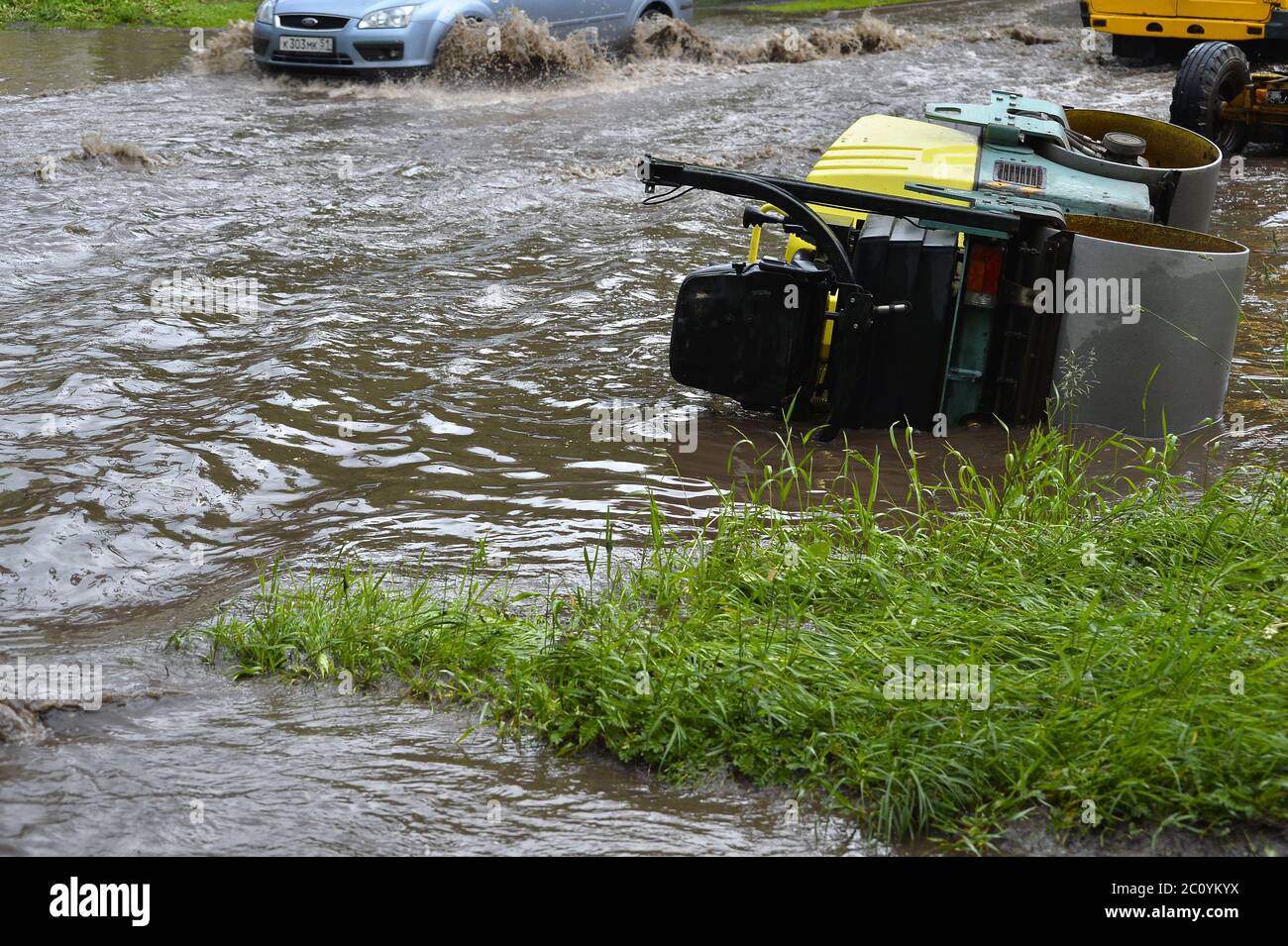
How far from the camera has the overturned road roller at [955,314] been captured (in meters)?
5.62

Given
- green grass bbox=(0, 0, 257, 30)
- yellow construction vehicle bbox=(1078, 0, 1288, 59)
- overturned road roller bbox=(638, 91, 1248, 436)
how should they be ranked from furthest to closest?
green grass bbox=(0, 0, 257, 30) < yellow construction vehicle bbox=(1078, 0, 1288, 59) < overturned road roller bbox=(638, 91, 1248, 436)

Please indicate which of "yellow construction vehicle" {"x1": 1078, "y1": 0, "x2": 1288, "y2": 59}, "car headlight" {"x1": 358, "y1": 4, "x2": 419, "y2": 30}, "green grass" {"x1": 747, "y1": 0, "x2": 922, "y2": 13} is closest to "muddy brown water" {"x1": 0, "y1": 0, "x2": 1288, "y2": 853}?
"car headlight" {"x1": 358, "y1": 4, "x2": 419, "y2": 30}

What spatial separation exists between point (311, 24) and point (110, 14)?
6.02 metres

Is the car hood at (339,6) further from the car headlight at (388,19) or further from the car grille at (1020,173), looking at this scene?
the car grille at (1020,173)

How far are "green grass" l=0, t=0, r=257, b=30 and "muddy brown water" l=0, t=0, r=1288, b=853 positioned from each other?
10.2ft

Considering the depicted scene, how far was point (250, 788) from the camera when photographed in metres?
3.19

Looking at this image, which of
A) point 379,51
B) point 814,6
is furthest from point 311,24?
point 814,6

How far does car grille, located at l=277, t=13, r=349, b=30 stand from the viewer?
1323cm

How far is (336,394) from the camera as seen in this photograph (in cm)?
639

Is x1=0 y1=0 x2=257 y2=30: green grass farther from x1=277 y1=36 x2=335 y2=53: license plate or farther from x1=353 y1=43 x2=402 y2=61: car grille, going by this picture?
x1=353 y1=43 x2=402 y2=61: car grille

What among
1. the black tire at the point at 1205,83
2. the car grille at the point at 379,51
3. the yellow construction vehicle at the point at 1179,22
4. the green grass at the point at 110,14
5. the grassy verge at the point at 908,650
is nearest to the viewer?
the grassy verge at the point at 908,650

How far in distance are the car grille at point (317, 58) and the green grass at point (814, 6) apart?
9814 mm

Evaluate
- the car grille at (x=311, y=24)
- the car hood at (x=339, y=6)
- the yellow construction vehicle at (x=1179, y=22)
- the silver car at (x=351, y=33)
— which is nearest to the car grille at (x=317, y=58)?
the silver car at (x=351, y=33)

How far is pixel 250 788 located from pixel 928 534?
2.68 m
